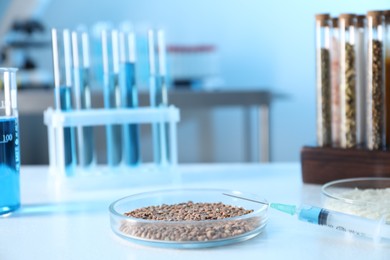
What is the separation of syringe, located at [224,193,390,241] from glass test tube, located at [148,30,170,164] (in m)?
0.36

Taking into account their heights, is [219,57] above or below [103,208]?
above

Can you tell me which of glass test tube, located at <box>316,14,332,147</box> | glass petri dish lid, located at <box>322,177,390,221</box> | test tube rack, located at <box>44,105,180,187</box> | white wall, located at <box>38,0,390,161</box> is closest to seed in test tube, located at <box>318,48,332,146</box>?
glass test tube, located at <box>316,14,332,147</box>

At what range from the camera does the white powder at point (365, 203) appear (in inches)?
23.6

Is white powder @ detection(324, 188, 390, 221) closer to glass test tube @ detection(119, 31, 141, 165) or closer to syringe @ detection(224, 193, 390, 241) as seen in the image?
syringe @ detection(224, 193, 390, 241)

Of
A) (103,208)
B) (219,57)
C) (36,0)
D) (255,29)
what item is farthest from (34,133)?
(103,208)

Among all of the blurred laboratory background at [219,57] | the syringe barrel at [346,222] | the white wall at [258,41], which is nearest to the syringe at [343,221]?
the syringe barrel at [346,222]

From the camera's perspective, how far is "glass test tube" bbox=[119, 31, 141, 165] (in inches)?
37.5

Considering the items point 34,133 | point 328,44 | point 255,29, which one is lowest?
point 34,133

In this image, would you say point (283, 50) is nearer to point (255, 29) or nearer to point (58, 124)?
point (255, 29)

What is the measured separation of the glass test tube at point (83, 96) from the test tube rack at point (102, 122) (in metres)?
0.01

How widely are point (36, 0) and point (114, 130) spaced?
1690 mm

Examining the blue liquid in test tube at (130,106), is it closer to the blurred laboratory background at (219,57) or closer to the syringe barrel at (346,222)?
the syringe barrel at (346,222)

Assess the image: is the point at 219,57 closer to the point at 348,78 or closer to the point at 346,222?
the point at 348,78

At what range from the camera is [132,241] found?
1.91 ft
